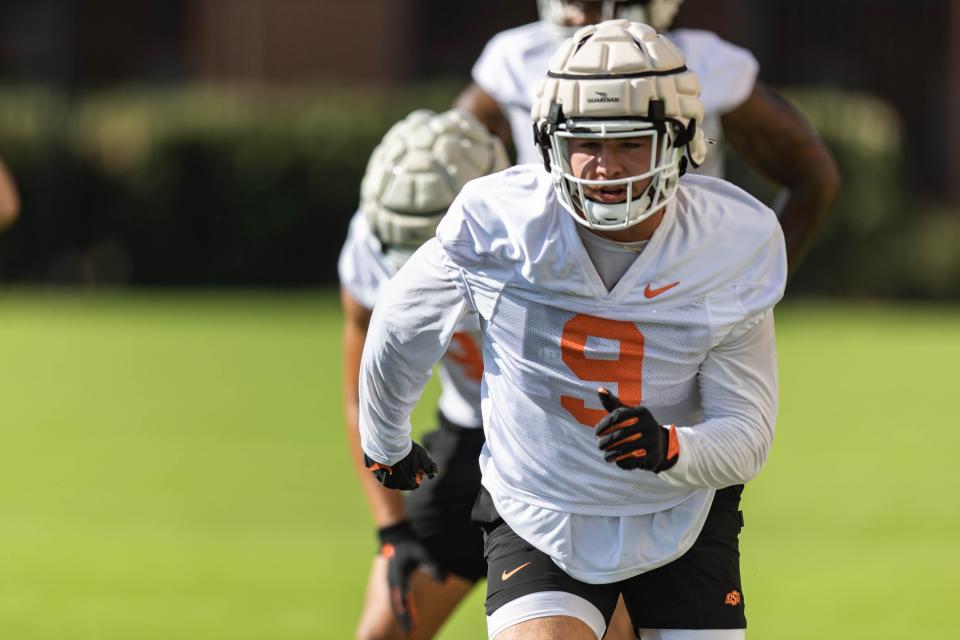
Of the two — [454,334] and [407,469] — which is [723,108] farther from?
[407,469]

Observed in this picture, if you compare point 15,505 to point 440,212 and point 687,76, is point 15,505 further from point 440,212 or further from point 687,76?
point 687,76

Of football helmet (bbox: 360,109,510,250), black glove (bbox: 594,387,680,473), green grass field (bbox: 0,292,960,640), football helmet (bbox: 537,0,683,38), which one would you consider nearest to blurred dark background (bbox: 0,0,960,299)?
green grass field (bbox: 0,292,960,640)

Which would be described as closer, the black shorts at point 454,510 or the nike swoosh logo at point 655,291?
the nike swoosh logo at point 655,291

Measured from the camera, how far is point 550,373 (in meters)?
4.01

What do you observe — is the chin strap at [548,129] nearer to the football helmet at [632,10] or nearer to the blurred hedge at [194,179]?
the football helmet at [632,10]

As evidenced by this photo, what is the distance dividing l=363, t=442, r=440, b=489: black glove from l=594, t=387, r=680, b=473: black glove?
29.0 inches

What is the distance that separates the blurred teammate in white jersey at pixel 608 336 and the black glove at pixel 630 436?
2 centimetres

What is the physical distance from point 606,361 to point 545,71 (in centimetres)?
160

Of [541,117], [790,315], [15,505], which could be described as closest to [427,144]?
[541,117]

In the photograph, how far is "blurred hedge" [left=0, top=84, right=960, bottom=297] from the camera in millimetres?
21984

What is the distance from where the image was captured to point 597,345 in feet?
13.0

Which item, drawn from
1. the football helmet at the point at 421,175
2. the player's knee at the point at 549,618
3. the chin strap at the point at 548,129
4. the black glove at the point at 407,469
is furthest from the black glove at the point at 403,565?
the chin strap at the point at 548,129

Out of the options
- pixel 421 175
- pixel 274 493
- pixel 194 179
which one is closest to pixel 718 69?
pixel 421 175

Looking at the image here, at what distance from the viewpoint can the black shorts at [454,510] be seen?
17.9 feet
